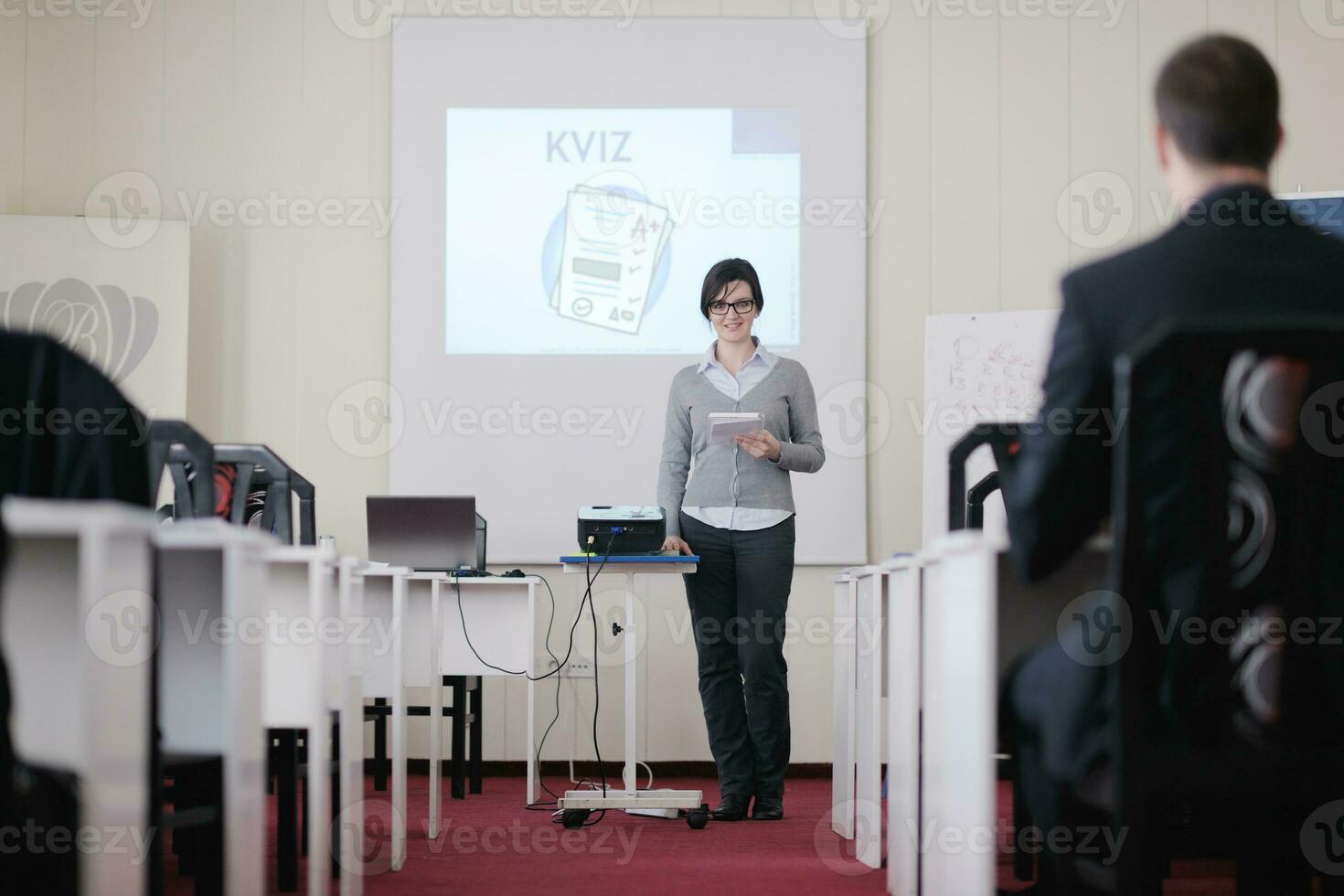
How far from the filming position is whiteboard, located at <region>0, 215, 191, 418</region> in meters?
5.27

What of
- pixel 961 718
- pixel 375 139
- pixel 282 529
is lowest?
pixel 961 718

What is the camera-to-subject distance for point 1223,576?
57.9 inches

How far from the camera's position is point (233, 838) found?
6.40 feet

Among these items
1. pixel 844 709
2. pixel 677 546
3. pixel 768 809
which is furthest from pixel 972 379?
pixel 768 809

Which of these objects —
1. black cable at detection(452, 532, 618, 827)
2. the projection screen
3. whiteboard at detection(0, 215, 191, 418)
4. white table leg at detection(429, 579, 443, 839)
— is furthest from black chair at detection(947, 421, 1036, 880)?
whiteboard at detection(0, 215, 191, 418)

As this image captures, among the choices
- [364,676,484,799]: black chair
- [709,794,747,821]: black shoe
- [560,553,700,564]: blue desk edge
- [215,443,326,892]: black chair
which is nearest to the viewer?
[215,443,326,892]: black chair

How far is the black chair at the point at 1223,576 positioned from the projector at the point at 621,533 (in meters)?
2.57

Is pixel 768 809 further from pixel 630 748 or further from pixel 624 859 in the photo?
pixel 624 859

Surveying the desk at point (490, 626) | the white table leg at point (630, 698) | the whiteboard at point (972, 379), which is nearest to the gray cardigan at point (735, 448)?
the white table leg at point (630, 698)

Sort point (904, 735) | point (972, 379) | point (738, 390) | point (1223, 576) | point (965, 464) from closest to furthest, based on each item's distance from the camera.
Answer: point (1223, 576) < point (904, 735) < point (965, 464) < point (738, 390) < point (972, 379)

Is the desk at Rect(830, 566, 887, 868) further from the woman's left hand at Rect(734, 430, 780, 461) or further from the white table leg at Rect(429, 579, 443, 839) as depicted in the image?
the white table leg at Rect(429, 579, 443, 839)

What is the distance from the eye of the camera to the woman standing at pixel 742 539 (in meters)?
4.14

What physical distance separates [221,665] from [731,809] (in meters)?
2.23

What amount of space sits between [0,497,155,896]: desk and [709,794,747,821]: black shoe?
2610mm
